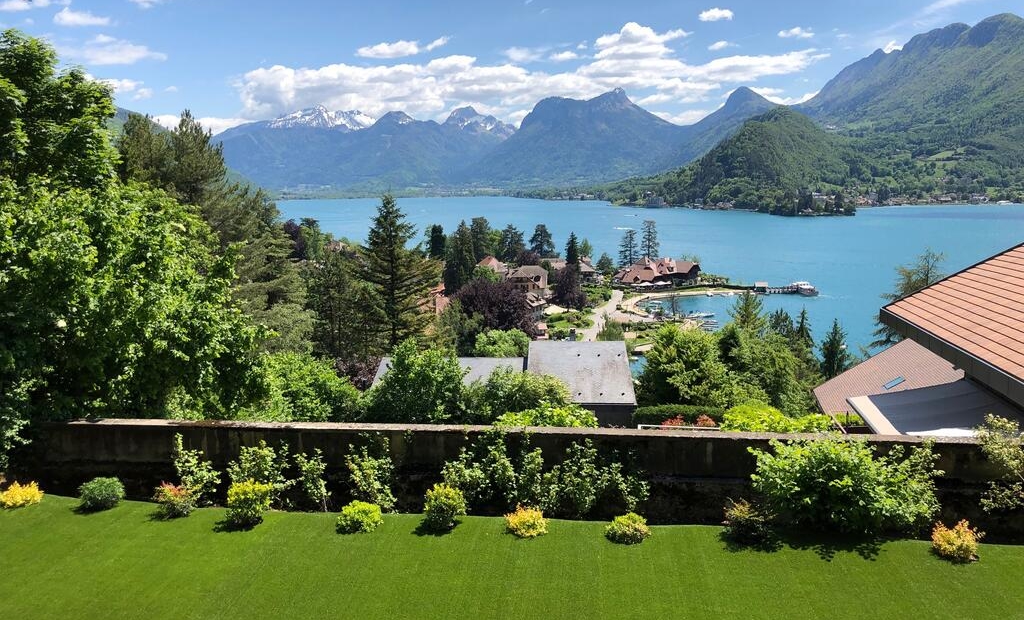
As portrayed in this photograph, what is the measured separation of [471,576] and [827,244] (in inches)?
5511

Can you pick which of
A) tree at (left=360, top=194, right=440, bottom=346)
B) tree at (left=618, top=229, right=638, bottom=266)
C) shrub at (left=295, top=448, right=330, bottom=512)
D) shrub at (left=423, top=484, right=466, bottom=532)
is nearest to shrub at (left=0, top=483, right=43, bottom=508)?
shrub at (left=295, top=448, right=330, bottom=512)

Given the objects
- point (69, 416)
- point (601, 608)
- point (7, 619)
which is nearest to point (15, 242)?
point (69, 416)

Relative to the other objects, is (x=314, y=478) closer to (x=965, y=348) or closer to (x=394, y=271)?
(x=965, y=348)

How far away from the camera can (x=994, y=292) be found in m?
10.2

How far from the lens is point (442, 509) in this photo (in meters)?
6.54

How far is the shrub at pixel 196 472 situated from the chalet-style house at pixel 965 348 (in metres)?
8.99

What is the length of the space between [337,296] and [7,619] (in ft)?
107

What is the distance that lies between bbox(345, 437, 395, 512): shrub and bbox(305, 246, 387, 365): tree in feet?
86.0

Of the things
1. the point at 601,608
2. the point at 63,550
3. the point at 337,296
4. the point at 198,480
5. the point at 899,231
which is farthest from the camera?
the point at 899,231

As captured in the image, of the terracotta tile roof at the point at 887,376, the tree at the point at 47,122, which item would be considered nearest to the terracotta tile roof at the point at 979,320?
A: the terracotta tile roof at the point at 887,376

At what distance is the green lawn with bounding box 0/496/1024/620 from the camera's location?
523 cm

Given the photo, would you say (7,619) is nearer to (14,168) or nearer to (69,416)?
(69,416)

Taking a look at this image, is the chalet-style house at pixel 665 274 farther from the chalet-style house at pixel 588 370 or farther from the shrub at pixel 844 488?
the shrub at pixel 844 488

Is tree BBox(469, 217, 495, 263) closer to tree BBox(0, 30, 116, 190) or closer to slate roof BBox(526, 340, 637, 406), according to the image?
slate roof BBox(526, 340, 637, 406)
